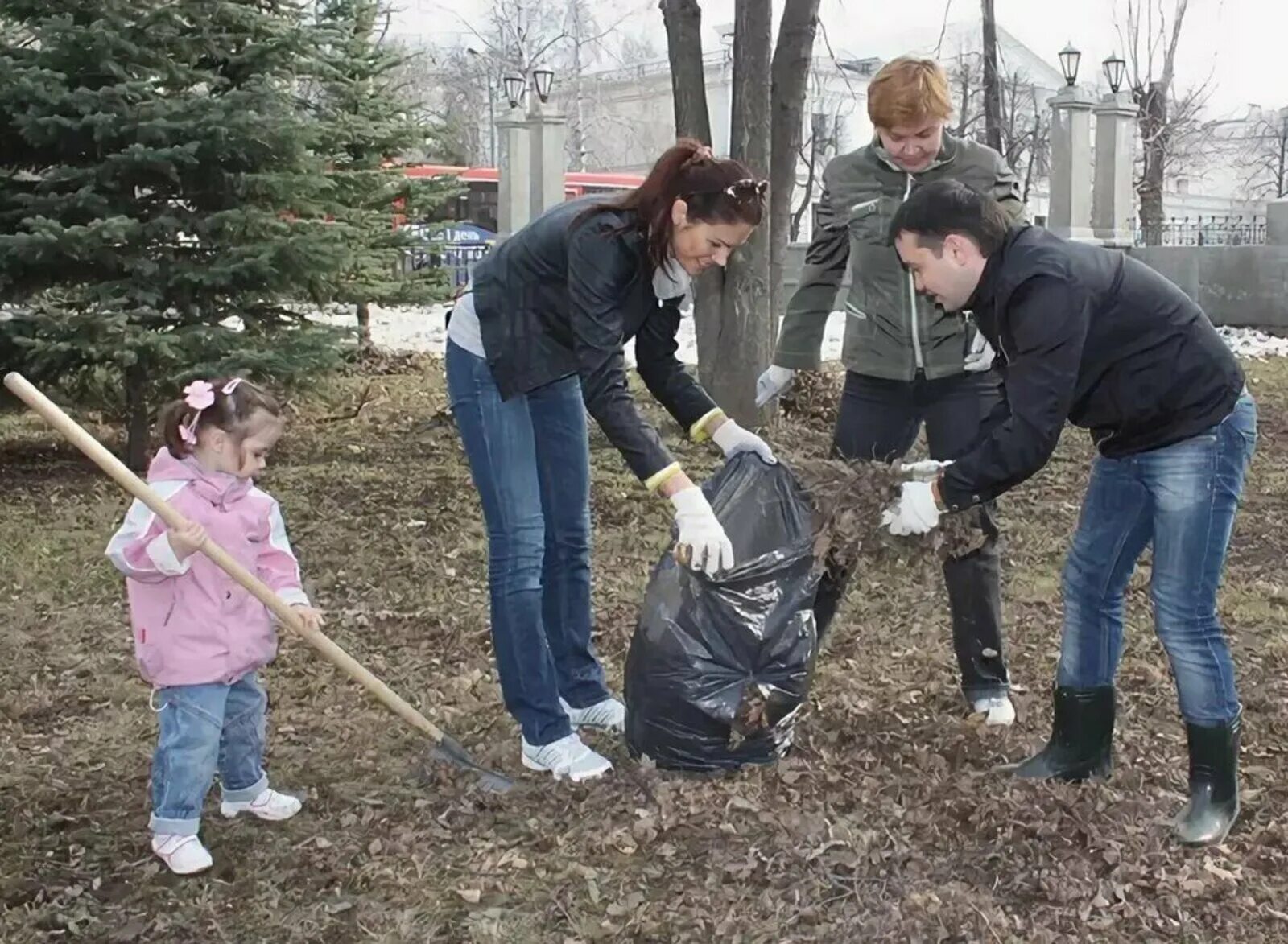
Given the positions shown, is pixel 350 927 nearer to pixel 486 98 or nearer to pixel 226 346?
pixel 226 346

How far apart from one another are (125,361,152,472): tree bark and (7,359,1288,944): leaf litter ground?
6.64ft

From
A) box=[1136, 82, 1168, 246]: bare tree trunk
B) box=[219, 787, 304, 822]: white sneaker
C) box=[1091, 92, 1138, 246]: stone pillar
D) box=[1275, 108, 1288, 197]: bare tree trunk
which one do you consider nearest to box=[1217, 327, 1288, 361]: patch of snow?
box=[1091, 92, 1138, 246]: stone pillar

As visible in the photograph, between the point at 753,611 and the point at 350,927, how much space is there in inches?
44.1

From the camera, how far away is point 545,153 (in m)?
18.1

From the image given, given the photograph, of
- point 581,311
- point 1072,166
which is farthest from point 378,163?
point 1072,166

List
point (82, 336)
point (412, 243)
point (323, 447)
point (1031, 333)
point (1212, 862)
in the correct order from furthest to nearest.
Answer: point (412, 243) < point (323, 447) < point (82, 336) < point (1212, 862) < point (1031, 333)

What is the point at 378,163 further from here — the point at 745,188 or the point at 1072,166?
the point at 1072,166

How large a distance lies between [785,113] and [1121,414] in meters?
5.45

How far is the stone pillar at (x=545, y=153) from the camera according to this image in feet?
58.6

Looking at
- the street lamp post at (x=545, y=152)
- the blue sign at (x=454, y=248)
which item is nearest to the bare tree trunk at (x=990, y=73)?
the street lamp post at (x=545, y=152)

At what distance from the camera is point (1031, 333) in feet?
8.26

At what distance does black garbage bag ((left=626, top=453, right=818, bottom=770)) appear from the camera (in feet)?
10.1

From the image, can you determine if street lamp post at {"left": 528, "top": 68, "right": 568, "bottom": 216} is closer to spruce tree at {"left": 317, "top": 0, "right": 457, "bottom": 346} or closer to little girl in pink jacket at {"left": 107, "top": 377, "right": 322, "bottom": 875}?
spruce tree at {"left": 317, "top": 0, "right": 457, "bottom": 346}

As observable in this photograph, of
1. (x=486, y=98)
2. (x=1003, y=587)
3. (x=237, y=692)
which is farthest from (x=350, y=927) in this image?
(x=486, y=98)
